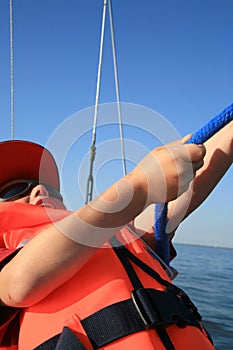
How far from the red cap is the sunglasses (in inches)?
2.4

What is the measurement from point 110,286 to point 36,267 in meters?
0.27

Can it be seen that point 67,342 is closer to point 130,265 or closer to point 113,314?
point 113,314

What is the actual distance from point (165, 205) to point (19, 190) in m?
0.98

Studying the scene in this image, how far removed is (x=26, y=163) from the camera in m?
2.45

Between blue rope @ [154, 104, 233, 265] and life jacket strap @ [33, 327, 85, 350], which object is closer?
life jacket strap @ [33, 327, 85, 350]

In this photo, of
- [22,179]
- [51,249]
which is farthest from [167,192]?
[22,179]

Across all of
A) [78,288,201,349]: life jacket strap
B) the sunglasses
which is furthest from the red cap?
[78,288,201,349]: life jacket strap

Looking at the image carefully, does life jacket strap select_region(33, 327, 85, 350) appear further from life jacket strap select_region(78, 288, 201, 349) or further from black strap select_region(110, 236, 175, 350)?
black strap select_region(110, 236, 175, 350)

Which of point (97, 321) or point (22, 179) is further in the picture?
point (22, 179)

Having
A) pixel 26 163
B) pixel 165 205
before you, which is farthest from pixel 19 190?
pixel 165 205

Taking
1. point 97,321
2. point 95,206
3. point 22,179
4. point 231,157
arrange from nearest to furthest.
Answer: point 95,206 < point 97,321 < point 231,157 < point 22,179

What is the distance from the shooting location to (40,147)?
2.52 meters

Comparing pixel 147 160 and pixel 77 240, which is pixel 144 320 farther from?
pixel 147 160

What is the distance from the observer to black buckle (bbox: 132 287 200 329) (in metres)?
1.23
